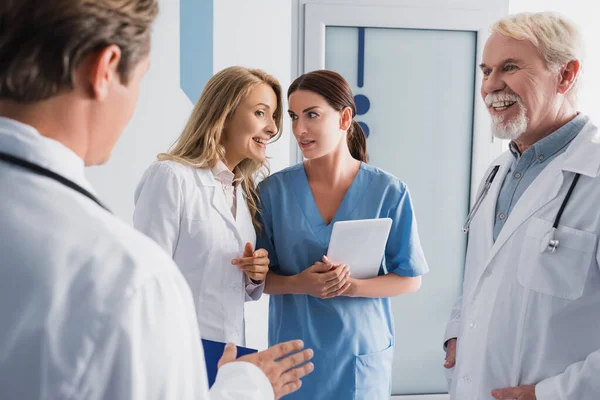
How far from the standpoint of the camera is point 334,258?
1.71 meters

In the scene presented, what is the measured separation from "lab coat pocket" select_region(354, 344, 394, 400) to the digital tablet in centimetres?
25

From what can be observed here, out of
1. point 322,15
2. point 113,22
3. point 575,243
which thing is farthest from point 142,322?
point 322,15

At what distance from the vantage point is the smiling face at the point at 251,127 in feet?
5.70

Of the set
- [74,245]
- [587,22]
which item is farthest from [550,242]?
[587,22]

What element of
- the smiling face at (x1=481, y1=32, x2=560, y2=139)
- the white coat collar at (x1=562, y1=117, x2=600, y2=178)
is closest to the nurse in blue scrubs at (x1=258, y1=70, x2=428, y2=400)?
the smiling face at (x1=481, y1=32, x2=560, y2=139)

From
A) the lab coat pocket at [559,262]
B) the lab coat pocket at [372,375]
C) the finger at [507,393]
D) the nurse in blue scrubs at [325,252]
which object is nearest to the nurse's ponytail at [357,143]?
the nurse in blue scrubs at [325,252]

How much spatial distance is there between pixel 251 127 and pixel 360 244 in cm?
49

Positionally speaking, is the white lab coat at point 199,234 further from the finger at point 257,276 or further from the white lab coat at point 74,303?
the white lab coat at point 74,303

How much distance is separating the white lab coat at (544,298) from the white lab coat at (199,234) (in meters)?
0.67

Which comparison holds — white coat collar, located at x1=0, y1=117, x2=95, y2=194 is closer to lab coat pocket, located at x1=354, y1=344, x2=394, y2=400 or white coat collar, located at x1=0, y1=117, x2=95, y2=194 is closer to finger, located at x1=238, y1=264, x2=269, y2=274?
finger, located at x1=238, y1=264, x2=269, y2=274

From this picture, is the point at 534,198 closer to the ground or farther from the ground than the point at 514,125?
closer to the ground

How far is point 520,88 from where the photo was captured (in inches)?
53.1

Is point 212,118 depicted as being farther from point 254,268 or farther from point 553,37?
point 553,37

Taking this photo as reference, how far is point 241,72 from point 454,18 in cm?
146
